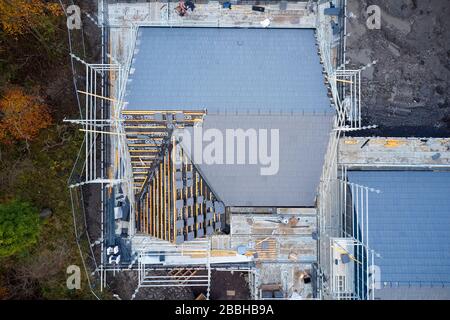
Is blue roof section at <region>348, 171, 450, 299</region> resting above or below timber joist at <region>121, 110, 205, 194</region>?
below

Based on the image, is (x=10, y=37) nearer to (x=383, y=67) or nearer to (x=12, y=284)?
(x=12, y=284)

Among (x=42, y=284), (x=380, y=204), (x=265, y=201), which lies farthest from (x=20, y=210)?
(x=380, y=204)

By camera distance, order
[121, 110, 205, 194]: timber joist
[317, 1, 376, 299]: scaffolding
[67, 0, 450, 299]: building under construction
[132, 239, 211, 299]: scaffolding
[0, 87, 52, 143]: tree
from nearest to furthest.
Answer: [121, 110, 205, 194]: timber joist < [67, 0, 450, 299]: building under construction < [317, 1, 376, 299]: scaffolding < [0, 87, 52, 143]: tree < [132, 239, 211, 299]: scaffolding

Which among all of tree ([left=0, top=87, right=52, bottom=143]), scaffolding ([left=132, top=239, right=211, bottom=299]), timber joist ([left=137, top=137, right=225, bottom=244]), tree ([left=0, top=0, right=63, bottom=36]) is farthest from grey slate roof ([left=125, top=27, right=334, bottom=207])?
tree ([left=0, top=87, right=52, bottom=143])

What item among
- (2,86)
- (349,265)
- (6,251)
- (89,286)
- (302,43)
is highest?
(302,43)

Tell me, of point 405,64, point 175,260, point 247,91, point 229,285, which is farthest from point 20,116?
point 405,64

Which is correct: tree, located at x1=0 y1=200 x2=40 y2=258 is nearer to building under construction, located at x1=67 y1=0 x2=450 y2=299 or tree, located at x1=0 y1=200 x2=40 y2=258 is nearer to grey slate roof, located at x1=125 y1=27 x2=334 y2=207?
building under construction, located at x1=67 y1=0 x2=450 y2=299

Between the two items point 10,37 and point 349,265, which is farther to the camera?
point 10,37
